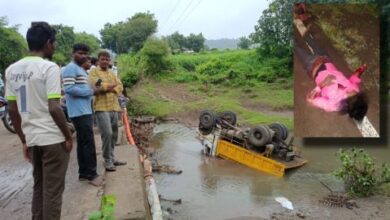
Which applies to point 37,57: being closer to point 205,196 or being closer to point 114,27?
point 205,196

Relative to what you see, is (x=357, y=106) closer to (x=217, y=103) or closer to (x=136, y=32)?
(x=217, y=103)

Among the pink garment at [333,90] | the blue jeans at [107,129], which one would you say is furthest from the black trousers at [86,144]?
the pink garment at [333,90]

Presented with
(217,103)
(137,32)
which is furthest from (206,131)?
(137,32)

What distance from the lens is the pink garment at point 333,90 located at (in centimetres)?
856

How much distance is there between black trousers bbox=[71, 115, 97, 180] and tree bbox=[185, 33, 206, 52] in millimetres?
62197

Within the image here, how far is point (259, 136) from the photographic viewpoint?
13055 millimetres

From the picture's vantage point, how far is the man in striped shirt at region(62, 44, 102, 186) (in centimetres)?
529

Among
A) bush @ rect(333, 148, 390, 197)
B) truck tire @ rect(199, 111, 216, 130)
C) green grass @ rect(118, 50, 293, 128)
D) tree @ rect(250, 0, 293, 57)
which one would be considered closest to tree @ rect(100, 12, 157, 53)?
green grass @ rect(118, 50, 293, 128)

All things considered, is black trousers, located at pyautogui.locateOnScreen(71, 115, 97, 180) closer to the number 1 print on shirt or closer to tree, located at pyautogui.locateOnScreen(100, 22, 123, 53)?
the number 1 print on shirt

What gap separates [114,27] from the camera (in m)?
64.2

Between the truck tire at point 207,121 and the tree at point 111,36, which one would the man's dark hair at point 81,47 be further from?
the tree at point 111,36

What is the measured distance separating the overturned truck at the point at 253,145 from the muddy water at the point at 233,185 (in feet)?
0.83

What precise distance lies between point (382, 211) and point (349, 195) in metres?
1.13

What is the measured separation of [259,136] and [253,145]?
0.38 metres
